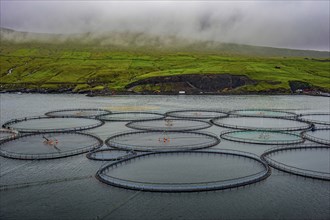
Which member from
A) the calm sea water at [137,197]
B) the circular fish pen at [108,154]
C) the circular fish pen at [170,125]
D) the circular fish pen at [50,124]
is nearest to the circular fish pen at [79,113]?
the circular fish pen at [50,124]

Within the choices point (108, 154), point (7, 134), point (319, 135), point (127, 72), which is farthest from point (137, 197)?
point (127, 72)

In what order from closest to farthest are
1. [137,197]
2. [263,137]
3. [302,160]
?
1. [137,197]
2. [302,160]
3. [263,137]

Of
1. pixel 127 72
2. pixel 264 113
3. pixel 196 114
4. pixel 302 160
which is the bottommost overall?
pixel 302 160

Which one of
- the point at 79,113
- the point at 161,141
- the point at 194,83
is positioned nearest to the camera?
the point at 161,141

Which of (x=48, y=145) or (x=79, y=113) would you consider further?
(x=79, y=113)

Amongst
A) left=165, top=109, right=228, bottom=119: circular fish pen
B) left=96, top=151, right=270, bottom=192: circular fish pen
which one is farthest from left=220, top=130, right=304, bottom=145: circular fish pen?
left=165, top=109, right=228, bottom=119: circular fish pen

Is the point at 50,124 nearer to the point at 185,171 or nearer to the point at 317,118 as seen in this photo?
the point at 185,171

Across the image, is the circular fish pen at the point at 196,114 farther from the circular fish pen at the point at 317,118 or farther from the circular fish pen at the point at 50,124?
the circular fish pen at the point at 50,124

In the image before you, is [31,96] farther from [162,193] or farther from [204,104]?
[162,193]
